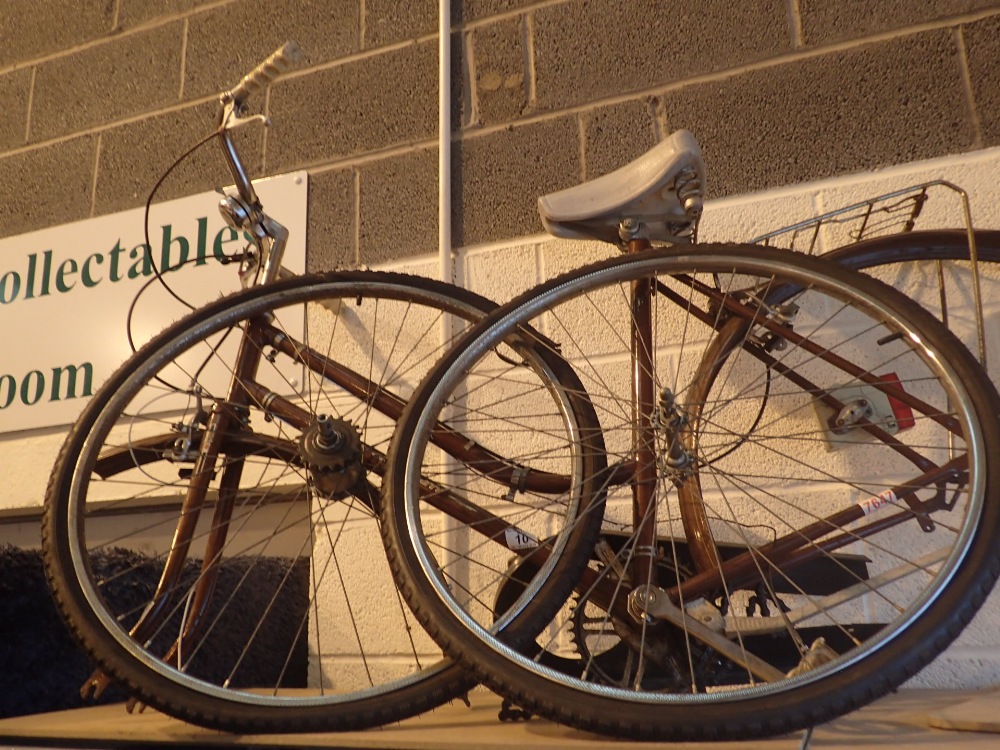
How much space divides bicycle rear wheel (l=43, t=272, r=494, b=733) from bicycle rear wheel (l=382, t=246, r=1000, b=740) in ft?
0.44

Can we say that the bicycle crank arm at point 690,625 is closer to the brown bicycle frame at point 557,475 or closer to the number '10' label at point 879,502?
the brown bicycle frame at point 557,475

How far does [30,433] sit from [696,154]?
148 centimetres

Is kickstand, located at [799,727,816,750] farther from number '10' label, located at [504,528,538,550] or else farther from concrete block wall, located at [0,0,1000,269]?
concrete block wall, located at [0,0,1000,269]

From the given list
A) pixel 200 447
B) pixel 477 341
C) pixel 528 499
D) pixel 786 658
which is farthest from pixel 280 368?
pixel 786 658

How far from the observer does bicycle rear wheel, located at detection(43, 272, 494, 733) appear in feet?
3.12

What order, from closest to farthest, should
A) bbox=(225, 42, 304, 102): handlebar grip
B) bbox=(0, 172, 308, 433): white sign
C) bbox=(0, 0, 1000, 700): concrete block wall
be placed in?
1. bbox=(225, 42, 304, 102): handlebar grip
2. bbox=(0, 0, 1000, 700): concrete block wall
3. bbox=(0, 172, 308, 433): white sign

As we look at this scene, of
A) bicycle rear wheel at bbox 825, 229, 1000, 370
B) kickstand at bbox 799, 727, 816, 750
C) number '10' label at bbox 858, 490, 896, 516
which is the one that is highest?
bicycle rear wheel at bbox 825, 229, 1000, 370

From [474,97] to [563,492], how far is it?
3.05 feet

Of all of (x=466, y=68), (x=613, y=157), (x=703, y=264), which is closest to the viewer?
(x=703, y=264)

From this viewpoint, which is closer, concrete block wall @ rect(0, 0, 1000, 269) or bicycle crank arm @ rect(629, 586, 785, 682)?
bicycle crank arm @ rect(629, 586, 785, 682)

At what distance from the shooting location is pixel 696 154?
3.61 ft

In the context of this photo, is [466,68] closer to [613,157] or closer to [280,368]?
[613,157]

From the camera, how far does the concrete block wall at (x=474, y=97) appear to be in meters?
1.42

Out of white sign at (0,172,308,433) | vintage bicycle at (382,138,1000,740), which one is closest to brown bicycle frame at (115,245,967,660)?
vintage bicycle at (382,138,1000,740)
